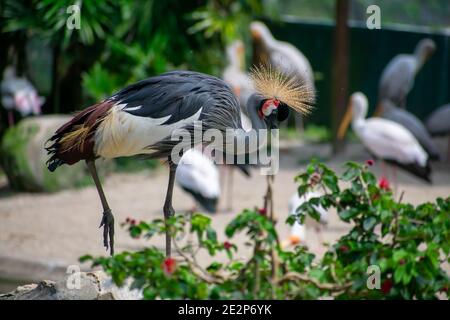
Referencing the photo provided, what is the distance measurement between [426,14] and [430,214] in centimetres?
1270

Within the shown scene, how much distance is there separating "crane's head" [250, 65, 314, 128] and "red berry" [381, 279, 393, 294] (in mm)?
1132

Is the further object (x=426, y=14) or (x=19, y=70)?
(x=426, y=14)

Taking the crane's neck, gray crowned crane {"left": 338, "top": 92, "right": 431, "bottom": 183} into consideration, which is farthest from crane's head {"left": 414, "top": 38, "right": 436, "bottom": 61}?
the crane's neck

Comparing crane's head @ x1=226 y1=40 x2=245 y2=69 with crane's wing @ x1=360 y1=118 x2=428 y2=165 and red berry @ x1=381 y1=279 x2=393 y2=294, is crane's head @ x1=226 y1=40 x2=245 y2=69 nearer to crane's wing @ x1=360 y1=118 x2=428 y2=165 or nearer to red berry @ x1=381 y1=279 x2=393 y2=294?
crane's wing @ x1=360 y1=118 x2=428 y2=165

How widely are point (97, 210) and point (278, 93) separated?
4.11m

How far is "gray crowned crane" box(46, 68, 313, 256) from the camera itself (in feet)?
13.8

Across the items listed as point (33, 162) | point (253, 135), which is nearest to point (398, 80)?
point (33, 162)

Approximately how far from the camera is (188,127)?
13.9 feet

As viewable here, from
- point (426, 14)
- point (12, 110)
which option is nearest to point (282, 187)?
point (12, 110)

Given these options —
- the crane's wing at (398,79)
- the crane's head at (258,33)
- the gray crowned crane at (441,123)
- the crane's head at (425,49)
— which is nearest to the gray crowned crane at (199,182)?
the crane's head at (258,33)

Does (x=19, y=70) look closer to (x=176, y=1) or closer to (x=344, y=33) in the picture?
(x=176, y=1)

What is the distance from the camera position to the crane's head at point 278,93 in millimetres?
4125

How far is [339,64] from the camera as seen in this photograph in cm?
1023

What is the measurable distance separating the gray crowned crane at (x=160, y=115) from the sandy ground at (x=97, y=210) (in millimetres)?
1943
